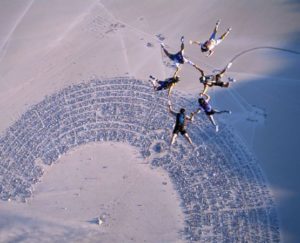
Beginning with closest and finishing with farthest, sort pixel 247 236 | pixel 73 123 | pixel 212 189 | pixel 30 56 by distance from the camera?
pixel 247 236 < pixel 212 189 < pixel 73 123 < pixel 30 56

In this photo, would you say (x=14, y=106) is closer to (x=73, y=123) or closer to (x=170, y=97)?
(x=73, y=123)

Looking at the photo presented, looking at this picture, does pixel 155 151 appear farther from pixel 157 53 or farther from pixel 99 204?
pixel 157 53

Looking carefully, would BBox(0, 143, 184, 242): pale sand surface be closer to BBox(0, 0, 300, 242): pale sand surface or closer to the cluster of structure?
the cluster of structure

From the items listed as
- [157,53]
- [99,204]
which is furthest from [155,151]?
[157,53]

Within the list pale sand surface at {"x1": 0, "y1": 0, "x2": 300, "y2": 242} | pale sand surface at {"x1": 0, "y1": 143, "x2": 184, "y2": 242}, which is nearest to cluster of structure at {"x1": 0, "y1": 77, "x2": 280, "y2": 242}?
pale sand surface at {"x1": 0, "y1": 143, "x2": 184, "y2": 242}

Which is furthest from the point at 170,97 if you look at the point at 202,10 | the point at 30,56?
the point at 30,56
